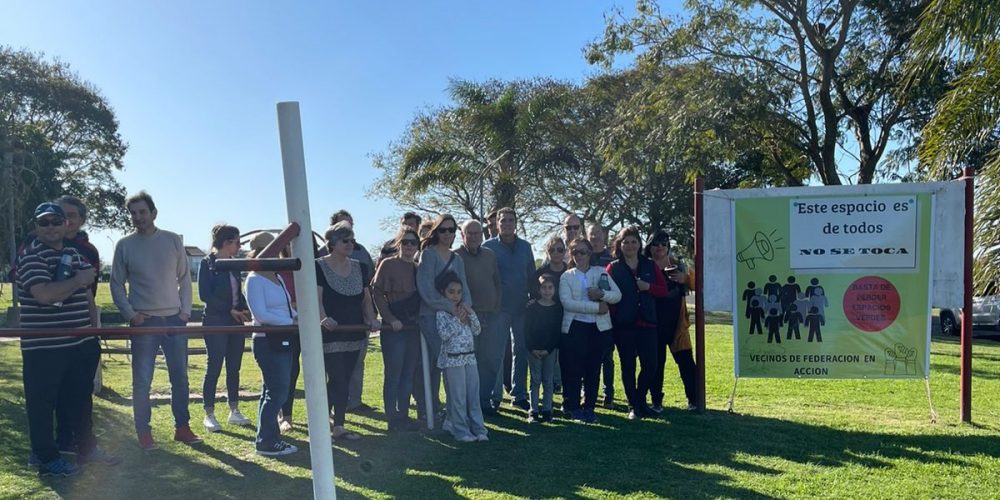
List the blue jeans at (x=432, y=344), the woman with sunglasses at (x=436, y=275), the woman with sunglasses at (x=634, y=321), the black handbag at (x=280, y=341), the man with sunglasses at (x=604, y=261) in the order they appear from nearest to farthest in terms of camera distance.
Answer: the black handbag at (x=280, y=341), the woman with sunglasses at (x=436, y=275), the blue jeans at (x=432, y=344), the woman with sunglasses at (x=634, y=321), the man with sunglasses at (x=604, y=261)

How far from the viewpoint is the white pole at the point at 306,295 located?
2.22 metres

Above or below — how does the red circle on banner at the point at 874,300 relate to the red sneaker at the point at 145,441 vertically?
above

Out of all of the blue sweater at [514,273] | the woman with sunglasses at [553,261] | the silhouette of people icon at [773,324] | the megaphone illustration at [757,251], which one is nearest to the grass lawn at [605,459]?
the silhouette of people icon at [773,324]

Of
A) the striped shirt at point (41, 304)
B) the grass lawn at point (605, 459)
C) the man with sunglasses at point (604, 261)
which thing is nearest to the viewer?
the grass lawn at point (605, 459)

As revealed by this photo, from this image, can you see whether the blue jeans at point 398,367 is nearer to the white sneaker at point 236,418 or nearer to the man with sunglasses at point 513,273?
the man with sunglasses at point 513,273

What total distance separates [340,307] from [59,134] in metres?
35.5

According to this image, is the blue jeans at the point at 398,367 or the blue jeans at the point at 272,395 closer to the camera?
the blue jeans at the point at 272,395

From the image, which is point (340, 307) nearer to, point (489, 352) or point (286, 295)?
point (286, 295)

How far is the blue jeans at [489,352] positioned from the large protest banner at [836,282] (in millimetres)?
2280

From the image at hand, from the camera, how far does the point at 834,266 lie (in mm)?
7188

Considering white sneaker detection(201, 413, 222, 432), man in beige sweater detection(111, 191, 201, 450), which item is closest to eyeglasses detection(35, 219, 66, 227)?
man in beige sweater detection(111, 191, 201, 450)

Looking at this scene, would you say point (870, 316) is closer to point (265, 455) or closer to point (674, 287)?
point (674, 287)

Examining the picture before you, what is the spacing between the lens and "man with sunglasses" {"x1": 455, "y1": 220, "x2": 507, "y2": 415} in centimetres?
690

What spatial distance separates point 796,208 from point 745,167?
1650cm
